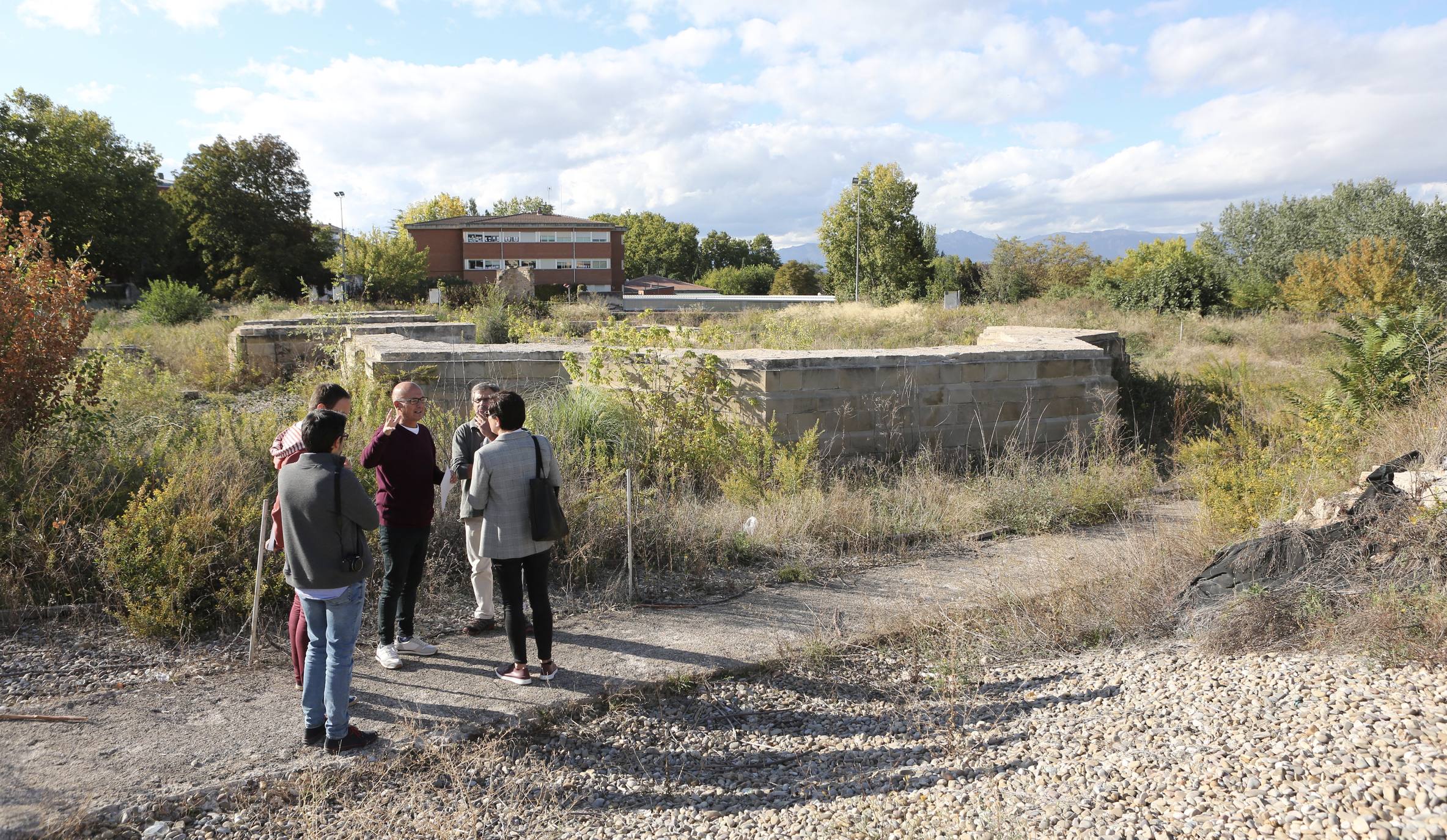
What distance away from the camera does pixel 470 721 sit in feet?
13.1

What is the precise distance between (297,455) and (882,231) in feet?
147

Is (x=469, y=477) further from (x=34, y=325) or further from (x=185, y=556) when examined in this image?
(x=34, y=325)

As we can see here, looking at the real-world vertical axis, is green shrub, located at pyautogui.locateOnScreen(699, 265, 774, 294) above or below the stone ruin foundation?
above

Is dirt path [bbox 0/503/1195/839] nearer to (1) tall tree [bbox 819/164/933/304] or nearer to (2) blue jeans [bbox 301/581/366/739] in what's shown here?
(2) blue jeans [bbox 301/581/366/739]

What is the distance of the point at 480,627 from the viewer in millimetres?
5004

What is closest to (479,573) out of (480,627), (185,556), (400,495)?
(480,627)

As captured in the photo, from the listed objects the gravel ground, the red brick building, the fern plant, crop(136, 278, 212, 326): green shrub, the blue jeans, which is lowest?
the gravel ground

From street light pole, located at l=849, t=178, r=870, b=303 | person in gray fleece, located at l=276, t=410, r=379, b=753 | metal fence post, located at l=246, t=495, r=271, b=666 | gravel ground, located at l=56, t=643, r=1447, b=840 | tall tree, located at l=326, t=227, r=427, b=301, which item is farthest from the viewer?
street light pole, located at l=849, t=178, r=870, b=303

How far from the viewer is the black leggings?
4.30 meters

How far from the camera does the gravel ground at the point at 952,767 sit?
9.66 ft

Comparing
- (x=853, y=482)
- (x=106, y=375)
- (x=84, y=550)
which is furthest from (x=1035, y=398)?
(x=106, y=375)

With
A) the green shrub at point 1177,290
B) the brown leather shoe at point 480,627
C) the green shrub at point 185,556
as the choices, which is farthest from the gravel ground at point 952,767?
the green shrub at point 1177,290

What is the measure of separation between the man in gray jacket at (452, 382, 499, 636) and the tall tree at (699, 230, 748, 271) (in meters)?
88.1

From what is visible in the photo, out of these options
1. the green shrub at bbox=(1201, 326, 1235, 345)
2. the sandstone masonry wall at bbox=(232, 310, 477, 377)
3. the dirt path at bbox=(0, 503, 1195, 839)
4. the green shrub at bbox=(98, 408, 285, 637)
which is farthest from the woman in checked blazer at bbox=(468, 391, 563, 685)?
the green shrub at bbox=(1201, 326, 1235, 345)
